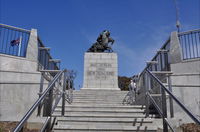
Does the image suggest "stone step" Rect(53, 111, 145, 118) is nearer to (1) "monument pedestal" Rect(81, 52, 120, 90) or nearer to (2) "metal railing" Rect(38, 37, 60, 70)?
(2) "metal railing" Rect(38, 37, 60, 70)

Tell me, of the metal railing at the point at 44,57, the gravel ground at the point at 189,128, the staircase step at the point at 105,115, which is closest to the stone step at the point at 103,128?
the staircase step at the point at 105,115

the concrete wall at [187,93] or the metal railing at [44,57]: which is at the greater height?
the metal railing at [44,57]

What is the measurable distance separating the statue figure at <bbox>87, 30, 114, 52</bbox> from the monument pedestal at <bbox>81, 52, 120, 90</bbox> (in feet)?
Result: 2.98

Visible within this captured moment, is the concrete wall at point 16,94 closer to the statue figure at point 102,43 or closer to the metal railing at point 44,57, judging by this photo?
the metal railing at point 44,57

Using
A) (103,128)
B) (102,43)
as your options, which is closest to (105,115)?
(103,128)

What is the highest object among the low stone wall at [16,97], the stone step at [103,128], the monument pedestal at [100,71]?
the monument pedestal at [100,71]

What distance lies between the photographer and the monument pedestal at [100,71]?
13164 mm

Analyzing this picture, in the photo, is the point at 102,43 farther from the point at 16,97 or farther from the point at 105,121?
the point at 105,121

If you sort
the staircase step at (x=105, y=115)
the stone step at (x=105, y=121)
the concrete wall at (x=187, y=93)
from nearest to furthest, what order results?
the stone step at (x=105, y=121) < the staircase step at (x=105, y=115) < the concrete wall at (x=187, y=93)

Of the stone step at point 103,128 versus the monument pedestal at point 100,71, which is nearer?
the stone step at point 103,128

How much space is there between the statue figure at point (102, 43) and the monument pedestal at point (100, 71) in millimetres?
909

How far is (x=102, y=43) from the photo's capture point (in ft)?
50.2

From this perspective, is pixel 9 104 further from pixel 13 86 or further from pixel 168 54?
pixel 168 54

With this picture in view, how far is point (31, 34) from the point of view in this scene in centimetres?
944
